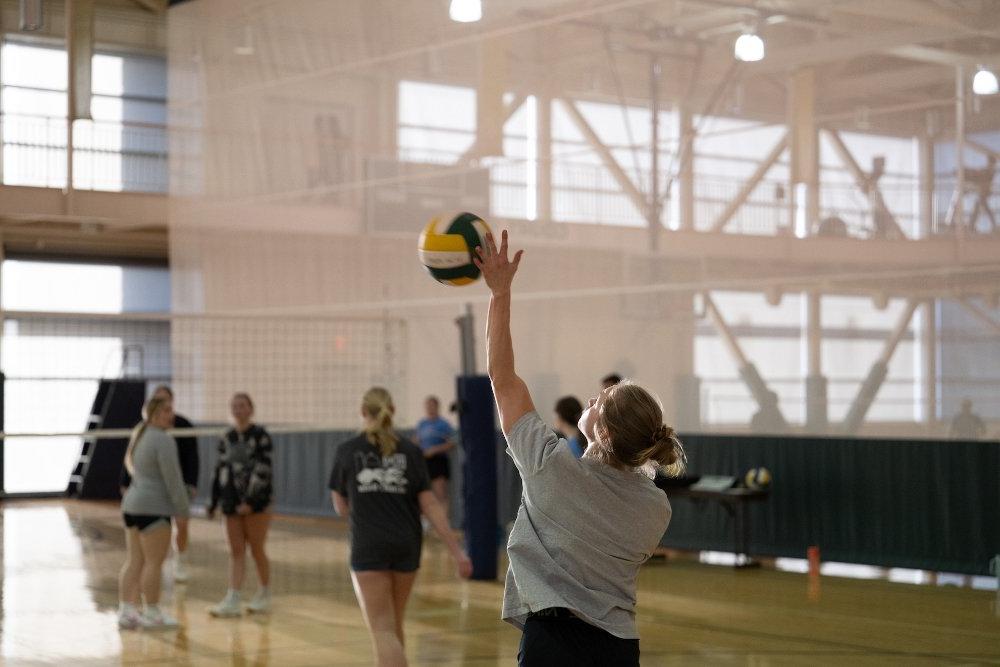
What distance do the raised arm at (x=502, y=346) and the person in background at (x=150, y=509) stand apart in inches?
189

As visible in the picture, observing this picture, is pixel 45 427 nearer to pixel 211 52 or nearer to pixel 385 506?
pixel 211 52

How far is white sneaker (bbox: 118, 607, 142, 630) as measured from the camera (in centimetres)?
759

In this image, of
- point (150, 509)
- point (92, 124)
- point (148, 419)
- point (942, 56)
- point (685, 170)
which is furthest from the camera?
point (92, 124)

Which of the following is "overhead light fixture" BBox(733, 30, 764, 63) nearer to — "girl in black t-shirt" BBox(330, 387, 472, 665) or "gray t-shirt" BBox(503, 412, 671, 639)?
"girl in black t-shirt" BBox(330, 387, 472, 665)

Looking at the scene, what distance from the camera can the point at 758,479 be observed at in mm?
10375

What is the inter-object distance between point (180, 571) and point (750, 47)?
590 centimetres

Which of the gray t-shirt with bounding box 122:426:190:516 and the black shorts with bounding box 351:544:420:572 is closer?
→ the black shorts with bounding box 351:544:420:572

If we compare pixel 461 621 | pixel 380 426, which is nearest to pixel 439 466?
pixel 461 621

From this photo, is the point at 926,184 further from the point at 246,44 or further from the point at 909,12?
the point at 246,44

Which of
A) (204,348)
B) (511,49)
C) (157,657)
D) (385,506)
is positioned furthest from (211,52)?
(385,506)

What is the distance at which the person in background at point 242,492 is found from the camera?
8109mm

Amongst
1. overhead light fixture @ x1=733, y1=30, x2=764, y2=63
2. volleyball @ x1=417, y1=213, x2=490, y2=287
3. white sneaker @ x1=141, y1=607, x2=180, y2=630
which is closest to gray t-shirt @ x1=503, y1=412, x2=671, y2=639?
volleyball @ x1=417, y1=213, x2=490, y2=287

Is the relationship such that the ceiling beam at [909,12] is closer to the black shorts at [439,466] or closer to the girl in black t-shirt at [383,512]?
the black shorts at [439,466]

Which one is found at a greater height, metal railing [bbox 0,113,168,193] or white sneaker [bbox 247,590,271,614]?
metal railing [bbox 0,113,168,193]
